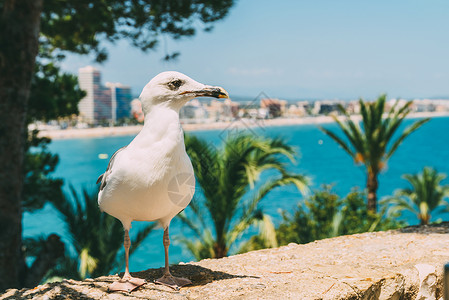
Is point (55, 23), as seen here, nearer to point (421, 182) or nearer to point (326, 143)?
point (421, 182)

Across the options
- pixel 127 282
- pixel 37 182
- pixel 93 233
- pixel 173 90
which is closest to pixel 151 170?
pixel 173 90

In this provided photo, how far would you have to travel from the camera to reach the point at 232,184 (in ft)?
24.6

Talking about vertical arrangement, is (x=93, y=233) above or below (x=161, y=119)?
below

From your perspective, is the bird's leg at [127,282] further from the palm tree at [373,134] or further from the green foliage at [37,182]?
the palm tree at [373,134]

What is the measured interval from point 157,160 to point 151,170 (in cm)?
7

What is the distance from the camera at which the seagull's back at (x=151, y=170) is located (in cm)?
243

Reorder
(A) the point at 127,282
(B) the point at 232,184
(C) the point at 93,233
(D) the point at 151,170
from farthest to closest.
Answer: (C) the point at 93,233, (B) the point at 232,184, (A) the point at 127,282, (D) the point at 151,170

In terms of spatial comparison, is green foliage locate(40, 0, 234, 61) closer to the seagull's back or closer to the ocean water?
the seagull's back

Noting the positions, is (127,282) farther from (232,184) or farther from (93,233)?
(93,233)

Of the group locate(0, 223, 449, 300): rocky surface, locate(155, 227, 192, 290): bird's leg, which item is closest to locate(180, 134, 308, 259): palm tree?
locate(0, 223, 449, 300): rocky surface

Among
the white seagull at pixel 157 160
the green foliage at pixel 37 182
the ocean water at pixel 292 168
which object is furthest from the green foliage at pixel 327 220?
the white seagull at pixel 157 160

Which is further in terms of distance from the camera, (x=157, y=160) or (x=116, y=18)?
(x=116, y=18)

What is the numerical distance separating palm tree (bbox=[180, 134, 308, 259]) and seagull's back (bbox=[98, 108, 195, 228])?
405cm

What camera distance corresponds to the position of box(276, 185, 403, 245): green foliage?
35.7ft
